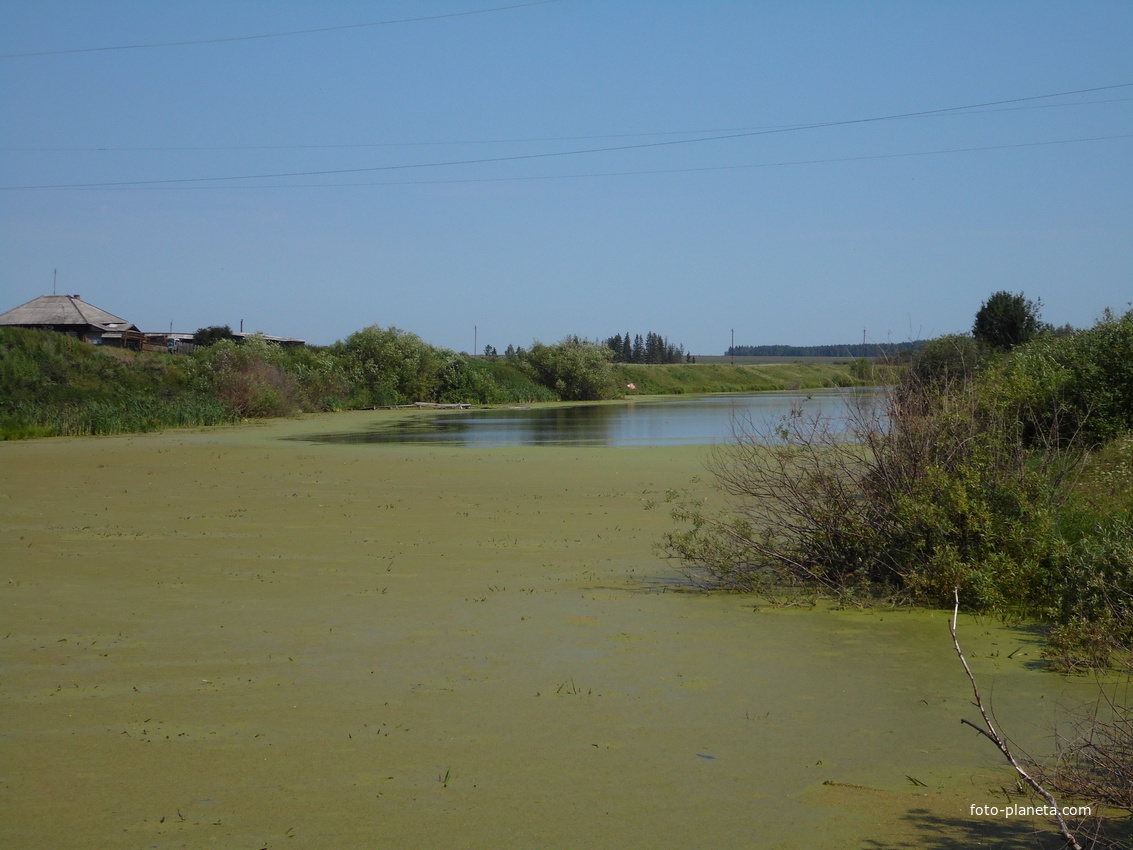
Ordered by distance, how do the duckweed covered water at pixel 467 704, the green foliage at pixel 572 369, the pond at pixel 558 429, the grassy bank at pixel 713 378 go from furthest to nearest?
the grassy bank at pixel 713 378
the green foliage at pixel 572 369
the pond at pixel 558 429
the duckweed covered water at pixel 467 704

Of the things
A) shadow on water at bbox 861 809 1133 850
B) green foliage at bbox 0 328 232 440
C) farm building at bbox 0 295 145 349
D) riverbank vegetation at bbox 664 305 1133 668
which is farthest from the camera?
farm building at bbox 0 295 145 349

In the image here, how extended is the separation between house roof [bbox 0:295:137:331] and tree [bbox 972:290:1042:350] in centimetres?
5395

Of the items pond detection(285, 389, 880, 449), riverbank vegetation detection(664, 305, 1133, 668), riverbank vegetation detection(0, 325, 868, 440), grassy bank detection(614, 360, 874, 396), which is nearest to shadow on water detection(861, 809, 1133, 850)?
riverbank vegetation detection(664, 305, 1133, 668)

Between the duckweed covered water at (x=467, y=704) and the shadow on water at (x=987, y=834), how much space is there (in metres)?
0.02

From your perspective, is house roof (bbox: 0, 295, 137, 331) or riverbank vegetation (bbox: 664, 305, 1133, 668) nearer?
riverbank vegetation (bbox: 664, 305, 1133, 668)

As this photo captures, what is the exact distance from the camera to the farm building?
6475 cm

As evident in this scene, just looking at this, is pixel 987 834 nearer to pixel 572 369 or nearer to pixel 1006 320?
pixel 1006 320

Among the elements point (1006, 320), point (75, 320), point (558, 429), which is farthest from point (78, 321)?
point (1006, 320)

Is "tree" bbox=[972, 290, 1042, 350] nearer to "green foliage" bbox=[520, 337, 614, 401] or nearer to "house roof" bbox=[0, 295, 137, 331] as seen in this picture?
"green foliage" bbox=[520, 337, 614, 401]

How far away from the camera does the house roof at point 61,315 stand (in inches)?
2571

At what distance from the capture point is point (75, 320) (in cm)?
6494

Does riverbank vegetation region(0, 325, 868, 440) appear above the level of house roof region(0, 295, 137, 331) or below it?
below

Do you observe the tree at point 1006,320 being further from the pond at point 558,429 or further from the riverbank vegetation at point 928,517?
the riverbank vegetation at point 928,517

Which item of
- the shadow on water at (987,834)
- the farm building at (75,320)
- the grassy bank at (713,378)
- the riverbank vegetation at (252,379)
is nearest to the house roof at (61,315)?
the farm building at (75,320)
